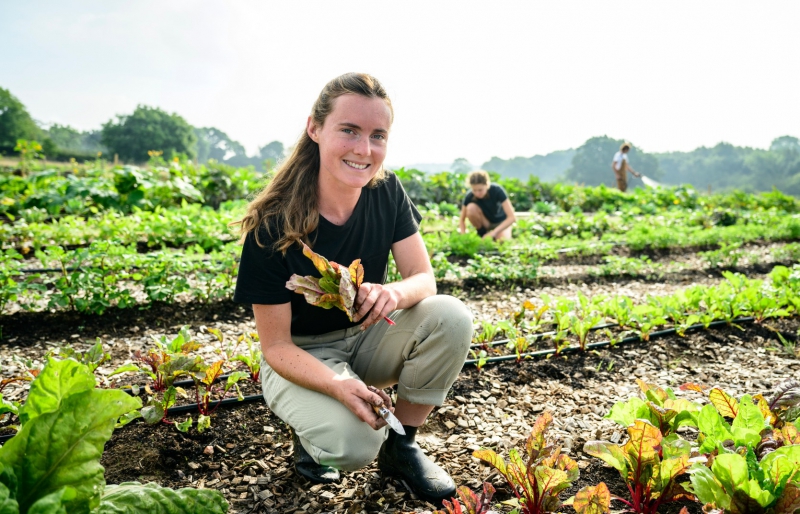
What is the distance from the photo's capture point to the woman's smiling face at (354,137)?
1742 millimetres

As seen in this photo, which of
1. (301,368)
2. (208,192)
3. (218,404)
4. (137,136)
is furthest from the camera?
(137,136)

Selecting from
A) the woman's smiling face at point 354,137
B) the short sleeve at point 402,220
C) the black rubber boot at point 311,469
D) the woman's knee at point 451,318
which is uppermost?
the woman's smiling face at point 354,137

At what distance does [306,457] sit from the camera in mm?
1849

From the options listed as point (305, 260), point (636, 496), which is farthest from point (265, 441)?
point (636, 496)

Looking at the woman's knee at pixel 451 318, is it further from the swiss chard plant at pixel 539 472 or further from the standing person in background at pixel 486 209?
the standing person in background at pixel 486 209

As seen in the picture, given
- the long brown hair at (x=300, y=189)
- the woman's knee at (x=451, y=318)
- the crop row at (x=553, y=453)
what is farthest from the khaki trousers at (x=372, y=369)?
the long brown hair at (x=300, y=189)

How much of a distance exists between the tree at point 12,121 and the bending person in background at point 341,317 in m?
63.1

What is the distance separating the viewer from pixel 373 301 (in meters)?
1.52

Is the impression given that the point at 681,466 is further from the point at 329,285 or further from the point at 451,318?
the point at 329,285

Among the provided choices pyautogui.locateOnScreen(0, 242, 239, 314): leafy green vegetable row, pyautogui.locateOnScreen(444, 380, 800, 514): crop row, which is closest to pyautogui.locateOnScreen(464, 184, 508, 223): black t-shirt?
pyautogui.locateOnScreen(0, 242, 239, 314): leafy green vegetable row

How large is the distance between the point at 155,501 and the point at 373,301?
0.73 metres

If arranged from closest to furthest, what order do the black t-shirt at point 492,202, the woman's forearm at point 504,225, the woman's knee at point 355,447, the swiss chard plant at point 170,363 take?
the woman's knee at point 355,447
the swiss chard plant at point 170,363
the woman's forearm at point 504,225
the black t-shirt at point 492,202

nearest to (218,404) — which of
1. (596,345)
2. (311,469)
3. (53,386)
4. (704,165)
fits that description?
(311,469)

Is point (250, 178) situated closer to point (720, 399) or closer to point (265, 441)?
point (265, 441)
